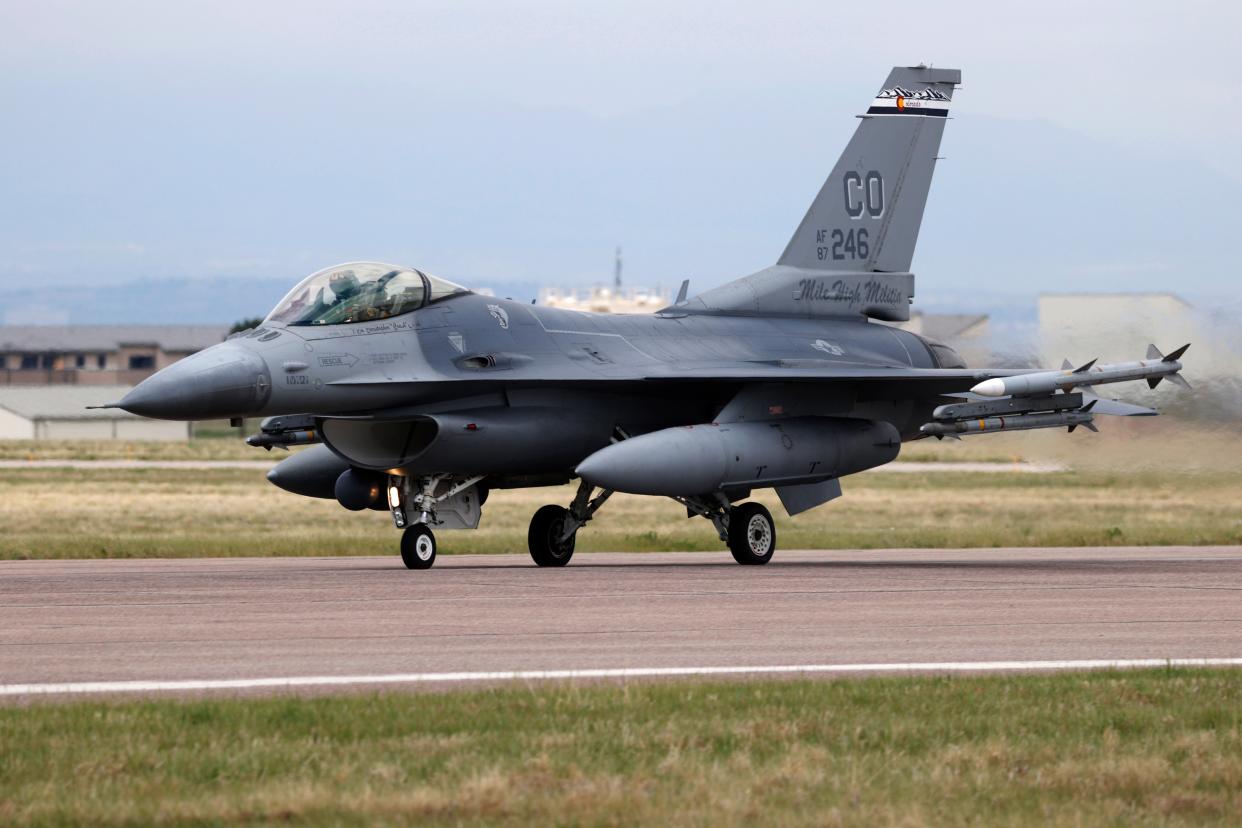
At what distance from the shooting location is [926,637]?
39.3 ft

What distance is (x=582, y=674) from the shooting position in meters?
10.0

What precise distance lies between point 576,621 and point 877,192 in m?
12.1

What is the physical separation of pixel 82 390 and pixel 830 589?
105 m

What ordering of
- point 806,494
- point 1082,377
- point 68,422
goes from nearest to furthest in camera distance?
1. point 1082,377
2. point 806,494
3. point 68,422

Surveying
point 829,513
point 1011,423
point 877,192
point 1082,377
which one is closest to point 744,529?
point 1011,423

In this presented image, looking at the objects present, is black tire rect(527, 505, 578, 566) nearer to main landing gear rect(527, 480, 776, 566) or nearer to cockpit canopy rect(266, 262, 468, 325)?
main landing gear rect(527, 480, 776, 566)

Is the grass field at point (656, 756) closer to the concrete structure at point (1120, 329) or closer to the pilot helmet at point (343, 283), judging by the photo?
the pilot helmet at point (343, 283)

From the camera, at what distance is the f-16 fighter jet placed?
18.2 m

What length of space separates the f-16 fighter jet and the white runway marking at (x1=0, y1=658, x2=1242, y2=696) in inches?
299

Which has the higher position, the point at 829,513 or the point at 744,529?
the point at 744,529

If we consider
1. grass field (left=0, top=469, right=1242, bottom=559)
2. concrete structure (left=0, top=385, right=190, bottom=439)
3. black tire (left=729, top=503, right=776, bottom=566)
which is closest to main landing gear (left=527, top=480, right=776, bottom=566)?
black tire (left=729, top=503, right=776, bottom=566)

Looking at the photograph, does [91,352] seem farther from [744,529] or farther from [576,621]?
[576,621]

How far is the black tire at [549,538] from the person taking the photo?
20219mm

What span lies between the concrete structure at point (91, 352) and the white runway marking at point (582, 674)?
471 ft
